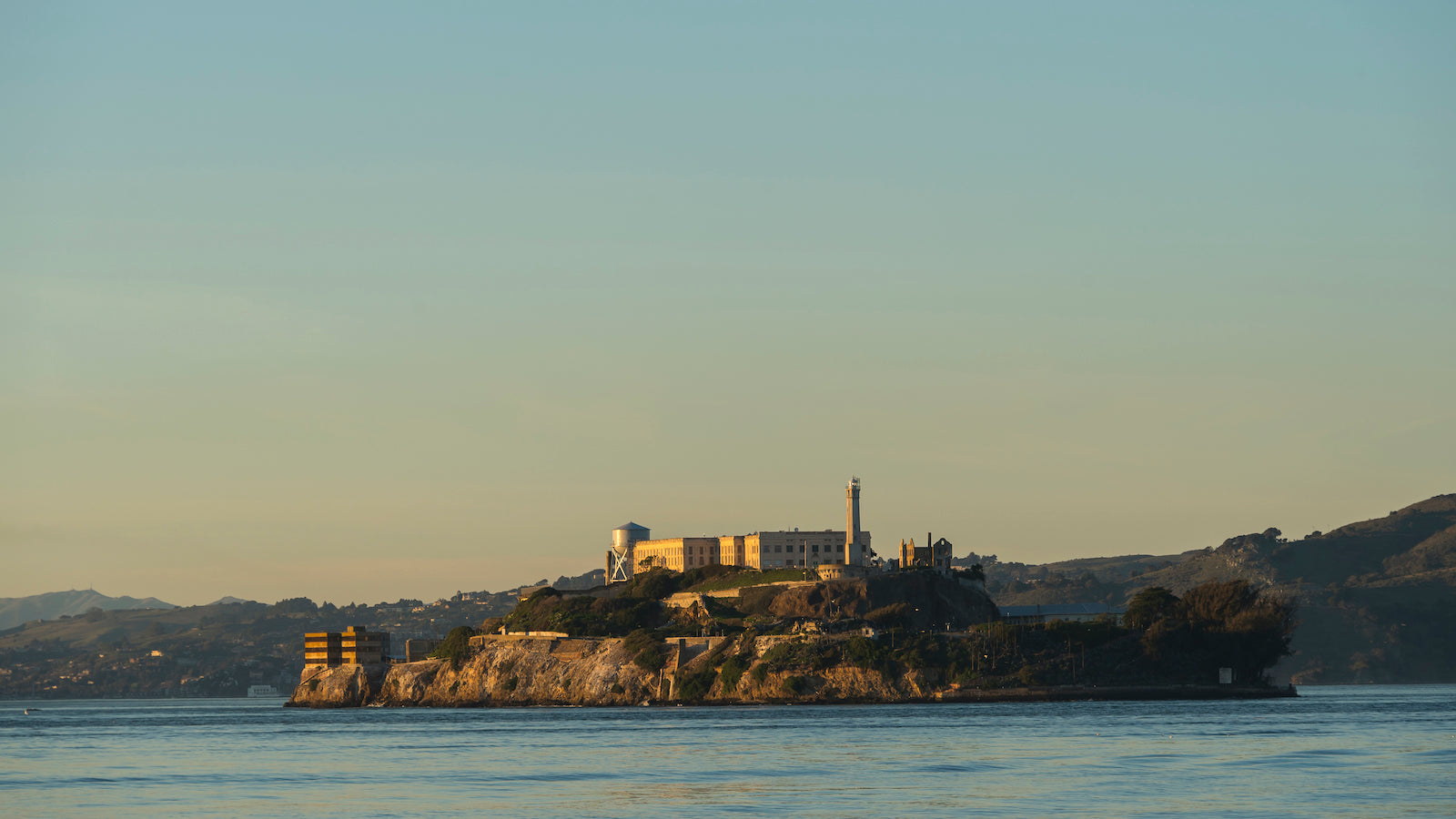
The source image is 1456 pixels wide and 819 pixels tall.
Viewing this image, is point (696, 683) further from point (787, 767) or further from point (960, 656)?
point (787, 767)

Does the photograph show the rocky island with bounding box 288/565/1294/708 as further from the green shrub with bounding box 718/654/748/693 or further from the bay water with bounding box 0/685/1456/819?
the bay water with bounding box 0/685/1456/819

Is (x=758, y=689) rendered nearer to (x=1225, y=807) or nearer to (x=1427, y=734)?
(x=1427, y=734)

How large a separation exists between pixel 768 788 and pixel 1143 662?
119819 mm

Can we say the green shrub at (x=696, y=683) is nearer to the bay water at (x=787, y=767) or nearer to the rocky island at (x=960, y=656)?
the rocky island at (x=960, y=656)

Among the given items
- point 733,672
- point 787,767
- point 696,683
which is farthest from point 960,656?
point 787,767

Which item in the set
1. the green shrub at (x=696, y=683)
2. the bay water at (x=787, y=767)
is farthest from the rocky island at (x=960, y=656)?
the bay water at (x=787, y=767)

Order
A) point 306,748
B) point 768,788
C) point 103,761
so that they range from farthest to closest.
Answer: point 306,748 → point 103,761 → point 768,788

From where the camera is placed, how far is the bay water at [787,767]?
2763 inches

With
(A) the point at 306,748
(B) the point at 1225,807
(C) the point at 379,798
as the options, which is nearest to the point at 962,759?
(B) the point at 1225,807

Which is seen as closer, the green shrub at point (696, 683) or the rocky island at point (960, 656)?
the rocky island at point (960, 656)

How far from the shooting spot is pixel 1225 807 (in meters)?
67.0

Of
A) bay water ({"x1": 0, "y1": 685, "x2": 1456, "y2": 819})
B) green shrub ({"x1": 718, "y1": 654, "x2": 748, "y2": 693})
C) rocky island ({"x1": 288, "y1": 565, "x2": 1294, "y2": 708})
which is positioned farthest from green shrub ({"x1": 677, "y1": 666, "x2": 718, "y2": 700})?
bay water ({"x1": 0, "y1": 685, "x2": 1456, "y2": 819})

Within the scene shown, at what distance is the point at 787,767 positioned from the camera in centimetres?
8762

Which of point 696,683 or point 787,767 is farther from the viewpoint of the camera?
point 696,683
